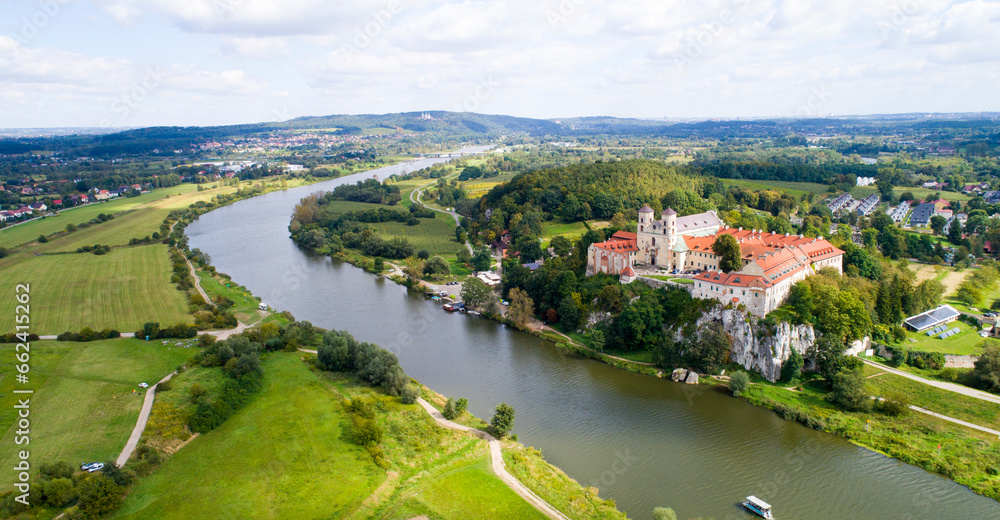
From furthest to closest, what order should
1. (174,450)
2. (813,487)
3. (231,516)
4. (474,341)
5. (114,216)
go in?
(114,216) → (474,341) → (174,450) → (813,487) → (231,516)

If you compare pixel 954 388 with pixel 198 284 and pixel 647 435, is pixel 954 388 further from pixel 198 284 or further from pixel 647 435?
pixel 198 284

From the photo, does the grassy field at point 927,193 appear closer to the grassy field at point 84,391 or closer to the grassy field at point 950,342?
the grassy field at point 950,342

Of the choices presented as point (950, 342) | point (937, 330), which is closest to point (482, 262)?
point (937, 330)

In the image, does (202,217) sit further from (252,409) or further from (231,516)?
(231,516)

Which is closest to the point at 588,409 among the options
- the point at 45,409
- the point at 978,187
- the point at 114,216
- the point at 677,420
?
the point at 677,420

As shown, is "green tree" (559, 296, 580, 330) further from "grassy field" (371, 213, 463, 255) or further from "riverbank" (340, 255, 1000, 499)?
"grassy field" (371, 213, 463, 255)
